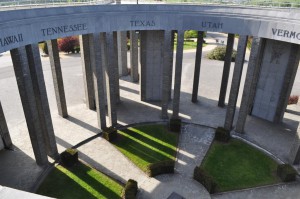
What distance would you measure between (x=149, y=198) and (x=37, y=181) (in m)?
8.69

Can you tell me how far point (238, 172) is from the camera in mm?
21453

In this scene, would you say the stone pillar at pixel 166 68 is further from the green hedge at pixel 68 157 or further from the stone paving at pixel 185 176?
the green hedge at pixel 68 157

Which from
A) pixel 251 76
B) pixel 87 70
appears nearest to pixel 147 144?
pixel 87 70

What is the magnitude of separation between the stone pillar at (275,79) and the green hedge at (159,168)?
13.9 m

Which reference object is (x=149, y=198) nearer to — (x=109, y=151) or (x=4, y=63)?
(x=109, y=151)

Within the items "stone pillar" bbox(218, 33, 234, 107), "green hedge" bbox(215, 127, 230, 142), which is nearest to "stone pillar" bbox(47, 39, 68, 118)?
"green hedge" bbox(215, 127, 230, 142)

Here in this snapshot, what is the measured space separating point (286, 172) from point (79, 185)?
15.9 meters

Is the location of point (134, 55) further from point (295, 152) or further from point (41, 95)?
point (295, 152)

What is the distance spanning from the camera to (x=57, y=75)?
26.2m

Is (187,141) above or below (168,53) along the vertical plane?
below

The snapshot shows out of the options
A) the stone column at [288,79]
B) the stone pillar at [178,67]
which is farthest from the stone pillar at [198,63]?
the stone column at [288,79]

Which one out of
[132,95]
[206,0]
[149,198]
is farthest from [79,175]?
[206,0]

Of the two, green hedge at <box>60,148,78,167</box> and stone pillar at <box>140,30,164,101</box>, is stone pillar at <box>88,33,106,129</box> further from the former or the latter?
stone pillar at <box>140,30,164,101</box>

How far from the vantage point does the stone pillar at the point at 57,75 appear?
25.0 m
